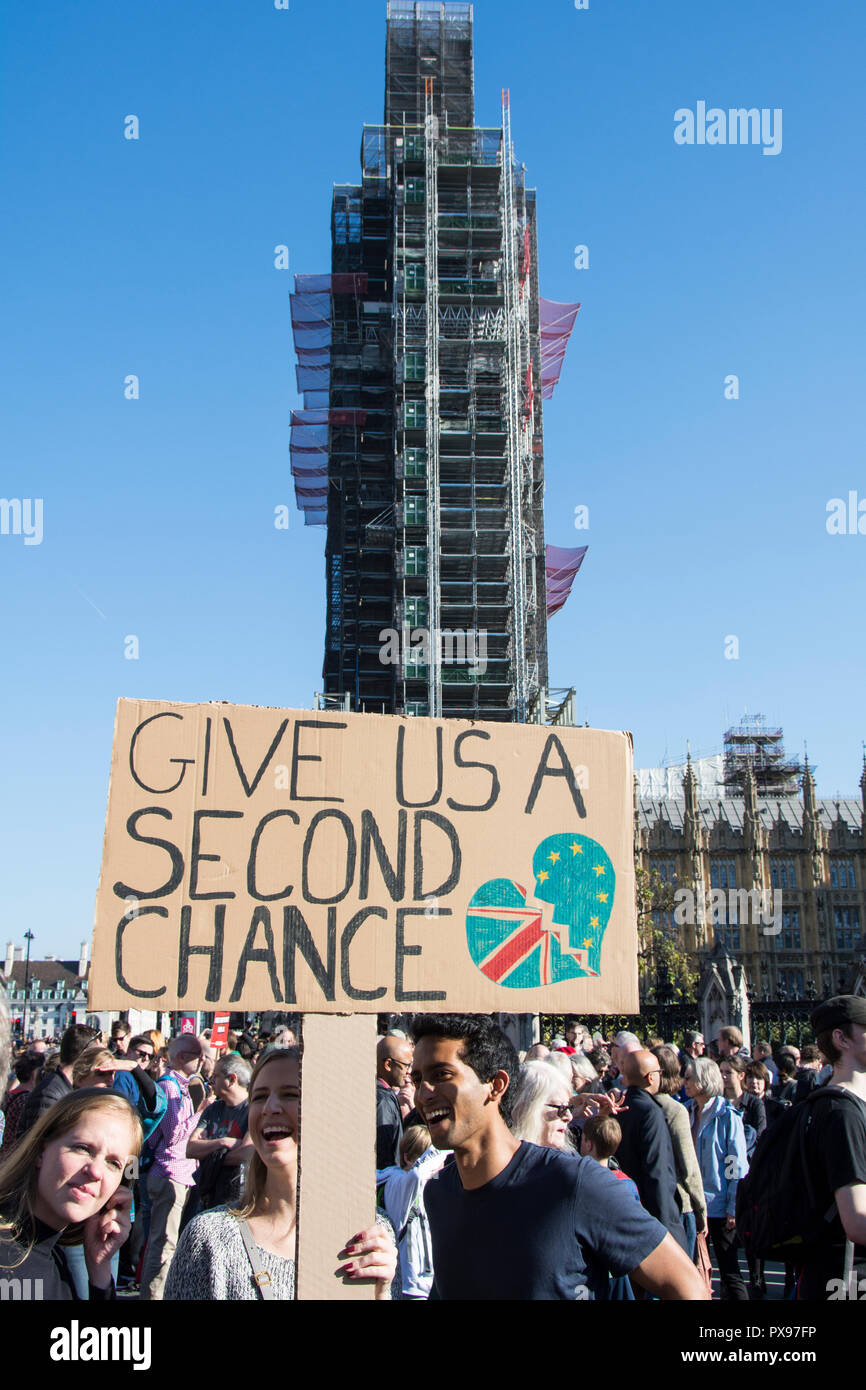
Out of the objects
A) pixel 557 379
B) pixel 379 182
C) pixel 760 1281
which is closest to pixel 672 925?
pixel 557 379

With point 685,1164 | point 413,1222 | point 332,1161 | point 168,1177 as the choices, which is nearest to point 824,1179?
point 332,1161

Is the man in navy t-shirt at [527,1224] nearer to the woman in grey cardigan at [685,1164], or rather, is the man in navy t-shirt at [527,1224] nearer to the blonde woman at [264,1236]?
the blonde woman at [264,1236]

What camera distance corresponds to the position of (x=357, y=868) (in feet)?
→ 11.0

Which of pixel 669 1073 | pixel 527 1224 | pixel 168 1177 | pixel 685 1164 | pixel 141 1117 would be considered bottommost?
pixel 168 1177

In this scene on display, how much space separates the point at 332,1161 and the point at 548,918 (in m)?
0.89

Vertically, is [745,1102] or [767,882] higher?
[767,882]

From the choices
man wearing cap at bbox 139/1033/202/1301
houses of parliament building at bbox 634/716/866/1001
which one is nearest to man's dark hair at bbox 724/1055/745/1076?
man wearing cap at bbox 139/1033/202/1301

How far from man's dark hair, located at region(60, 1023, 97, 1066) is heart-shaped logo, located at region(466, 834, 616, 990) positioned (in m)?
4.50

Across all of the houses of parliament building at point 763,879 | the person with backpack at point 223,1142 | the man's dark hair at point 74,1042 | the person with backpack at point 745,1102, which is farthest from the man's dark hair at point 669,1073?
the houses of parliament building at point 763,879

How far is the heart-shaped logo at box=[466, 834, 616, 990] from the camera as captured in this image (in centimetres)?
337

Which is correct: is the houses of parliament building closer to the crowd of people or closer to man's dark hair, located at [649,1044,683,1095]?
man's dark hair, located at [649,1044,683,1095]

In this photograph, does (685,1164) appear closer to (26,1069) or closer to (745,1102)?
(745,1102)
